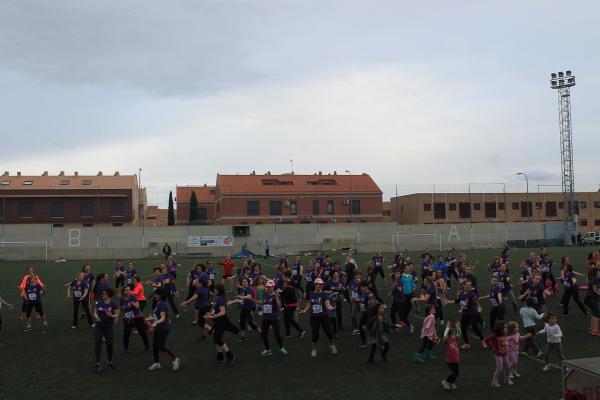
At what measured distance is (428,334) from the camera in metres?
11.8

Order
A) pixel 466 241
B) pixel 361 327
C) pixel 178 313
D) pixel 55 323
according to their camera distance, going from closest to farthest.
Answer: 1. pixel 361 327
2. pixel 55 323
3. pixel 178 313
4. pixel 466 241

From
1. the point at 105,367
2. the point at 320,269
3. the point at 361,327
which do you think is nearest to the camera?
the point at 105,367

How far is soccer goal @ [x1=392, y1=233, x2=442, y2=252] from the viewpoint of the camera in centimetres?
5793

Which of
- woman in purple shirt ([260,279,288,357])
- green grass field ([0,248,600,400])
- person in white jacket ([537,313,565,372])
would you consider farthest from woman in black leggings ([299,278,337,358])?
person in white jacket ([537,313,565,372])

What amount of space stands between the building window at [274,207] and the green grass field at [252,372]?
195ft

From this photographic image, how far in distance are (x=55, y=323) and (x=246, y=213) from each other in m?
57.2

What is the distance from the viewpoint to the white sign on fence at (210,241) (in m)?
54.3

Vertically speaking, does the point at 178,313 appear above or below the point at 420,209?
below

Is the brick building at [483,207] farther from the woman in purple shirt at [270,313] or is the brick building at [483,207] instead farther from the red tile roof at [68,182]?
the woman in purple shirt at [270,313]

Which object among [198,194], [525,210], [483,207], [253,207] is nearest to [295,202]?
[253,207]

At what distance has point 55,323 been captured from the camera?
17297mm

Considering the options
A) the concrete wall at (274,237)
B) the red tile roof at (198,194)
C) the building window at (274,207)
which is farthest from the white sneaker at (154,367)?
the red tile roof at (198,194)

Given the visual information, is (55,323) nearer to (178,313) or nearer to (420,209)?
(178,313)

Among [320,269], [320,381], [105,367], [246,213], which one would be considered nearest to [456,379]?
[320,381]
